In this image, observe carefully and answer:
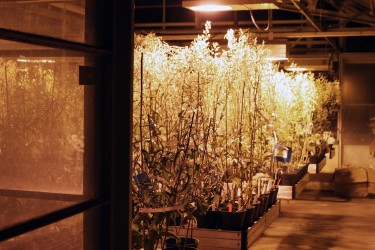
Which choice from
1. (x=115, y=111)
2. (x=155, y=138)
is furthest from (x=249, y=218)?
(x=115, y=111)

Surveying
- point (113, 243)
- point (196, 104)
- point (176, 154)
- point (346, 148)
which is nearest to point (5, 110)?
point (113, 243)

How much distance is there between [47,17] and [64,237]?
0.97 m

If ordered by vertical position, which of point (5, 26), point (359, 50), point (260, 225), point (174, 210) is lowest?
point (260, 225)

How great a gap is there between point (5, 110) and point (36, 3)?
18.7 inches

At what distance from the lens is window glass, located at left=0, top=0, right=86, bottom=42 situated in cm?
239

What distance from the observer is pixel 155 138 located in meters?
4.68

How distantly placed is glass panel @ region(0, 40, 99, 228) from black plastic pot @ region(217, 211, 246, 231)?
8.47ft

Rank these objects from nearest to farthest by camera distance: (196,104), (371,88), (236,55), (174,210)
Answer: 1. (174,210)
2. (196,104)
3. (236,55)
4. (371,88)

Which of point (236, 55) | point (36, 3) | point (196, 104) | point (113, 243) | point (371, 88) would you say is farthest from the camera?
point (371, 88)

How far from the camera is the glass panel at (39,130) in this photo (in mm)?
2402

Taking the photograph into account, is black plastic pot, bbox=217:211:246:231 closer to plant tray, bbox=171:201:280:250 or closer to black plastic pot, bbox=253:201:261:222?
plant tray, bbox=171:201:280:250

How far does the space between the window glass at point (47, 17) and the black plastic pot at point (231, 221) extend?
2824 millimetres

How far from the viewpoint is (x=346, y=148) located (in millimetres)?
12555

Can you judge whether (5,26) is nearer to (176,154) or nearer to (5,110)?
(5,110)
